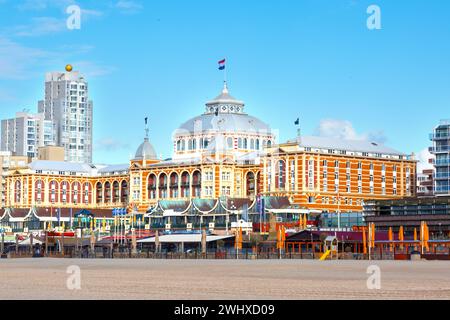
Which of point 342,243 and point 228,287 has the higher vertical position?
point 342,243

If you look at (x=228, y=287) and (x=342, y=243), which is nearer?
(x=228, y=287)

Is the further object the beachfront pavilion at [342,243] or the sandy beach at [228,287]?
the beachfront pavilion at [342,243]

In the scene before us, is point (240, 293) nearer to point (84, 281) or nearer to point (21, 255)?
point (84, 281)

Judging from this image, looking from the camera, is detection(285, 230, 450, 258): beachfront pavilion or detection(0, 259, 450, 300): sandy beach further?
detection(285, 230, 450, 258): beachfront pavilion
